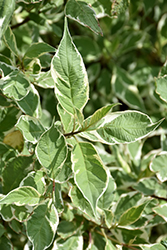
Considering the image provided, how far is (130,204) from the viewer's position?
88 cm

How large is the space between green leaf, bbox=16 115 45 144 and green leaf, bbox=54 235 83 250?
0.34 m

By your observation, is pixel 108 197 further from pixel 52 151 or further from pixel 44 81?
pixel 44 81

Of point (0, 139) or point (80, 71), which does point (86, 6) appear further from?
point (0, 139)

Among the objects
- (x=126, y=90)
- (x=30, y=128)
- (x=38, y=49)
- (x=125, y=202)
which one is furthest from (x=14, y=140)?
(x=126, y=90)

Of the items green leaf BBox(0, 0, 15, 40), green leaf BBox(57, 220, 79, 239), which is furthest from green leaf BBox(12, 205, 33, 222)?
green leaf BBox(0, 0, 15, 40)

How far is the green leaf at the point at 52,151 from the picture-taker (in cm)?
64

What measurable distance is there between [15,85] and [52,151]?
0.21m

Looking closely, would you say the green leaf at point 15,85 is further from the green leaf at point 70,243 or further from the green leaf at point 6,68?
the green leaf at point 70,243

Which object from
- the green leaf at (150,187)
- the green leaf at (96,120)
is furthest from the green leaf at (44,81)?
the green leaf at (150,187)

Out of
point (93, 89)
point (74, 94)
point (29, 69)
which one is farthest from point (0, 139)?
point (93, 89)

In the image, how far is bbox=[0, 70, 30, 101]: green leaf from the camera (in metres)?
0.71

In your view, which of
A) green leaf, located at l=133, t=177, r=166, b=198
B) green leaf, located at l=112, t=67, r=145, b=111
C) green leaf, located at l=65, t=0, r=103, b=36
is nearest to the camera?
green leaf, located at l=65, t=0, r=103, b=36

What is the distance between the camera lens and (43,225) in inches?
26.9

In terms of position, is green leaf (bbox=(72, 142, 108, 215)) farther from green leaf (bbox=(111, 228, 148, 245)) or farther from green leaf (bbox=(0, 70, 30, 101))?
green leaf (bbox=(111, 228, 148, 245))
